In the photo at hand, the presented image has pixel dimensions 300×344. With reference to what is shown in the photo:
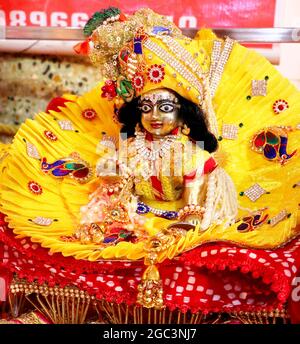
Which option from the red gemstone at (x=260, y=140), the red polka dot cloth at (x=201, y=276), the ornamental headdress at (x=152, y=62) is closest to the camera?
the red polka dot cloth at (x=201, y=276)

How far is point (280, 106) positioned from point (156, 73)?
451 mm

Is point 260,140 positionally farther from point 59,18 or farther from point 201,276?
point 59,18

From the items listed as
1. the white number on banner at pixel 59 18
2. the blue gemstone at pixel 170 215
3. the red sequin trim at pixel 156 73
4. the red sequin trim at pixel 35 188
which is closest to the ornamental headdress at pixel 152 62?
the red sequin trim at pixel 156 73

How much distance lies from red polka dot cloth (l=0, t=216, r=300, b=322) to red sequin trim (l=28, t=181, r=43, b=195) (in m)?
0.25

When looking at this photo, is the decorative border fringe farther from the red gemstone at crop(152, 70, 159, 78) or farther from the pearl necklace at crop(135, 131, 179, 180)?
the red gemstone at crop(152, 70, 159, 78)

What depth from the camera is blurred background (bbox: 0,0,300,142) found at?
191 cm

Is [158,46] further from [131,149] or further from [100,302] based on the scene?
[100,302]

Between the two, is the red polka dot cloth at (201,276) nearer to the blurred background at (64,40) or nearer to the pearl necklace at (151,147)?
the pearl necklace at (151,147)

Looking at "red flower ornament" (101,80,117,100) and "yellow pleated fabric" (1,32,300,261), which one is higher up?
"red flower ornament" (101,80,117,100)

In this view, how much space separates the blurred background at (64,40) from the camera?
75.3 inches

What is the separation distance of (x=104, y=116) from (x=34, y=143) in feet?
0.82

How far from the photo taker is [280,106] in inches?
66.5

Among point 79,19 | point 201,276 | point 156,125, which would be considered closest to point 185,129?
point 156,125

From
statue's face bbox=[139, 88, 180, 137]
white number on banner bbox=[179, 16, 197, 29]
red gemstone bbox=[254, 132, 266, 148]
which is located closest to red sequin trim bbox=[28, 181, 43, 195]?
statue's face bbox=[139, 88, 180, 137]
